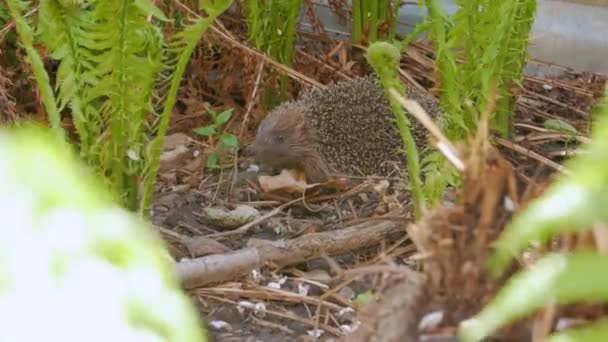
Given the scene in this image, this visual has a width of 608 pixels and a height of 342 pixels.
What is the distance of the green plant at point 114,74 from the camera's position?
6.69 feet

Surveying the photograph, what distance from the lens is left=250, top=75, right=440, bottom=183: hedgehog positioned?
9.84ft

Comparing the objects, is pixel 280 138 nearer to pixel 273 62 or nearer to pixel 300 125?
pixel 300 125

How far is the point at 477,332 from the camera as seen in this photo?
1.94ft

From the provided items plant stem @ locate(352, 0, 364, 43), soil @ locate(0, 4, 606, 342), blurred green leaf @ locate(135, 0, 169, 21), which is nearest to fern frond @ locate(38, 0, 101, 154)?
blurred green leaf @ locate(135, 0, 169, 21)

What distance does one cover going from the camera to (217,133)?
317 centimetres

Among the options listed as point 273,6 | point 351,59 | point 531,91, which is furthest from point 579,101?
point 273,6

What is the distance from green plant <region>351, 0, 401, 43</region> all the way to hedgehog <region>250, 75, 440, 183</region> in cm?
42

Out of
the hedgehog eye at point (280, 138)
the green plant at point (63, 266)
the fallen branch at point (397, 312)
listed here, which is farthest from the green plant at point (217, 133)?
the green plant at point (63, 266)

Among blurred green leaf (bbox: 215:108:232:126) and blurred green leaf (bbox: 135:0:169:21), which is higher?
blurred green leaf (bbox: 135:0:169:21)

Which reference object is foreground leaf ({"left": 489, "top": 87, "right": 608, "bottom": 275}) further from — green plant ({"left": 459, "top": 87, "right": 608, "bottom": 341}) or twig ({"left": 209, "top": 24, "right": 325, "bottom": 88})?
twig ({"left": 209, "top": 24, "right": 325, "bottom": 88})

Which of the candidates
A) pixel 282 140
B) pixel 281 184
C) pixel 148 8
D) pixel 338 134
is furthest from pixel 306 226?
pixel 148 8

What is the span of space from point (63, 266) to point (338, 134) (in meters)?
2.60

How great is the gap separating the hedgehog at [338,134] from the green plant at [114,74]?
2.94 ft

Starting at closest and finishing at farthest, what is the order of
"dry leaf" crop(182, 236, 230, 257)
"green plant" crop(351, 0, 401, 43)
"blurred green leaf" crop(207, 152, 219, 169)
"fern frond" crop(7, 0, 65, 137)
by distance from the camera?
1. "fern frond" crop(7, 0, 65, 137)
2. "dry leaf" crop(182, 236, 230, 257)
3. "blurred green leaf" crop(207, 152, 219, 169)
4. "green plant" crop(351, 0, 401, 43)
